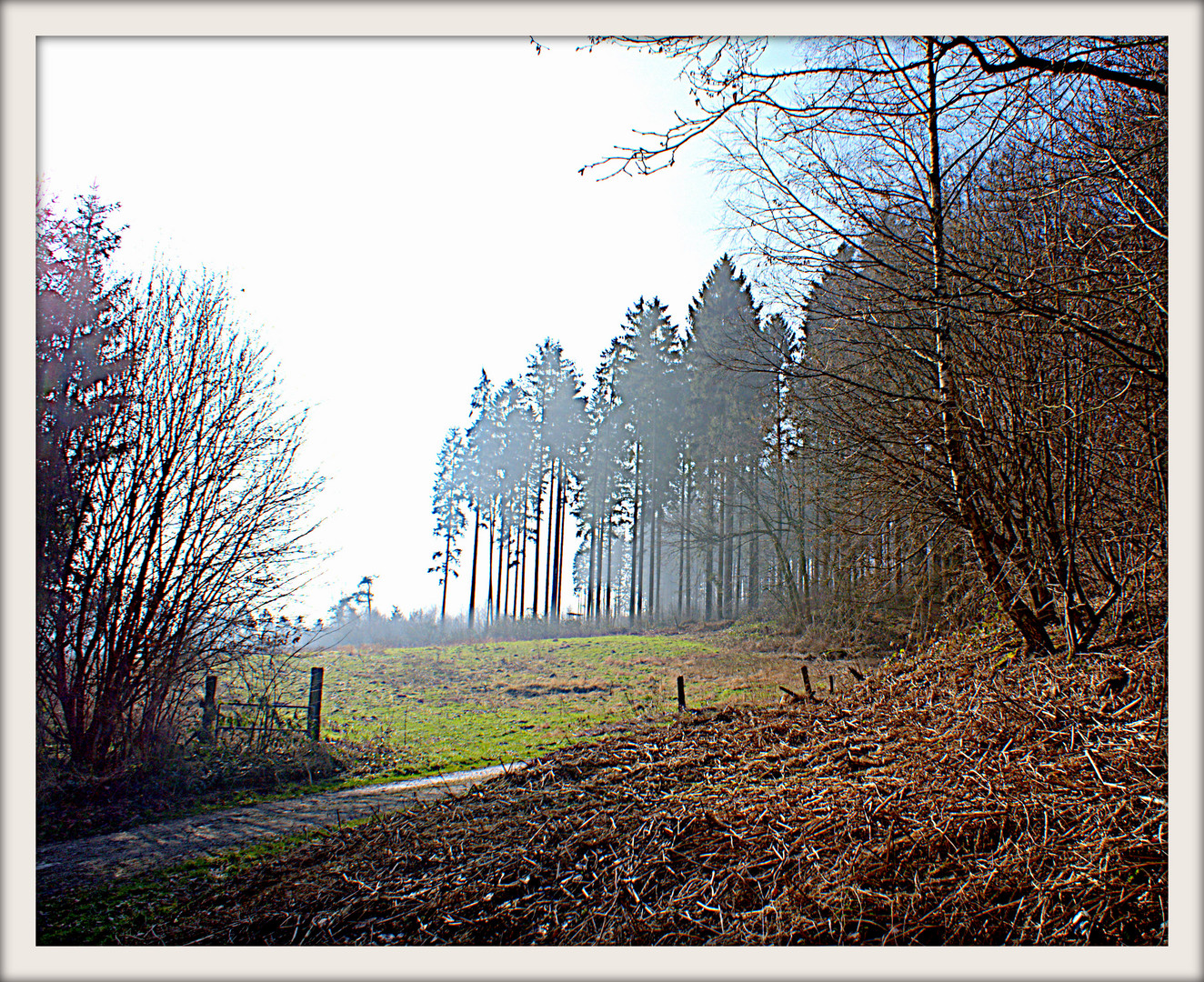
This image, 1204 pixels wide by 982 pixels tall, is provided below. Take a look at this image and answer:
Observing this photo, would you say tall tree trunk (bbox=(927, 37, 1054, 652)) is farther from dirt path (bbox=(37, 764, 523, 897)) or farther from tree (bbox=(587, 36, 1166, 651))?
dirt path (bbox=(37, 764, 523, 897))

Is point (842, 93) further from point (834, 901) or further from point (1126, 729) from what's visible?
point (834, 901)

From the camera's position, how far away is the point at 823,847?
9.36 ft

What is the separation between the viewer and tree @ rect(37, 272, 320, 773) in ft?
23.2

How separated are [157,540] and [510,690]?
401 inches

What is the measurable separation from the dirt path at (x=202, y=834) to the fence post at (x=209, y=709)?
1.94m

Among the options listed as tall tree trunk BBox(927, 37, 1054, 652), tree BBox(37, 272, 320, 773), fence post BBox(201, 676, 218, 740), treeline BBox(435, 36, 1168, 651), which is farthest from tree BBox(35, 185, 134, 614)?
tall tree trunk BBox(927, 37, 1054, 652)

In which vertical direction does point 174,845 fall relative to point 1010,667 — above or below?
below

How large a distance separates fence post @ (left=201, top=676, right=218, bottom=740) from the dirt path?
6.38 feet

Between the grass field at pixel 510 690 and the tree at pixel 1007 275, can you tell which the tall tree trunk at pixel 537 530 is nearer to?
the grass field at pixel 510 690

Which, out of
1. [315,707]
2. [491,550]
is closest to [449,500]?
[491,550]

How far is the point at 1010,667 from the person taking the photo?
4445mm

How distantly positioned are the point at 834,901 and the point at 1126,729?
185 centimetres

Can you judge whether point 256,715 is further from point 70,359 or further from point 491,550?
point 491,550

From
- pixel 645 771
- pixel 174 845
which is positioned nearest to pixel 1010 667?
pixel 645 771
